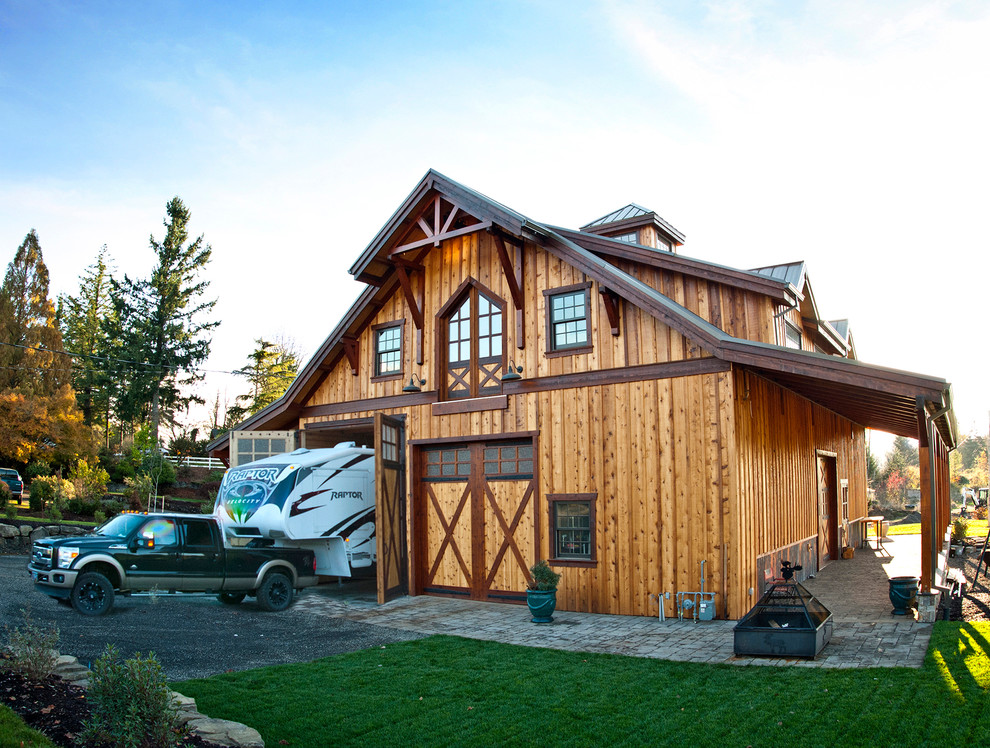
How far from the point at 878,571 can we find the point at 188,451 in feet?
118

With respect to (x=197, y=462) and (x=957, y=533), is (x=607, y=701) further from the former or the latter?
(x=197, y=462)

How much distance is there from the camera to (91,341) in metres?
48.8

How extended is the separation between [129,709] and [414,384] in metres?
10.6

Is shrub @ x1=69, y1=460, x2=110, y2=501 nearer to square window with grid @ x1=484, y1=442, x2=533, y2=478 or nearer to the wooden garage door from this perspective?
the wooden garage door

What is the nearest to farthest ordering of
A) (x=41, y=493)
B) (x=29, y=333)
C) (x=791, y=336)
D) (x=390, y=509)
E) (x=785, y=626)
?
(x=785, y=626) → (x=390, y=509) → (x=791, y=336) → (x=41, y=493) → (x=29, y=333)

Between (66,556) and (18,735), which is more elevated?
(66,556)

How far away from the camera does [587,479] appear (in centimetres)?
1312

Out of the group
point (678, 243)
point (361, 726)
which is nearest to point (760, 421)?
point (678, 243)

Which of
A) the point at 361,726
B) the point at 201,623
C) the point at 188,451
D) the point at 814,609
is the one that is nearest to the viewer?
the point at 361,726

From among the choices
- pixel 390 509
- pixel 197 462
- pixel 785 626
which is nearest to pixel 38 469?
pixel 197 462

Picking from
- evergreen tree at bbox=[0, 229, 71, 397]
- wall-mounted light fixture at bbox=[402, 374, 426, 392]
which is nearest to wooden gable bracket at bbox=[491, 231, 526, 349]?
wall-mounted light fixture at bbox=[402, 374, 426, 392]

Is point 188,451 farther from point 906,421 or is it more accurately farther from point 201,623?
point 906,421

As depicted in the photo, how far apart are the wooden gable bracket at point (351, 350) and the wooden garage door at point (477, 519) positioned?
2797 mm

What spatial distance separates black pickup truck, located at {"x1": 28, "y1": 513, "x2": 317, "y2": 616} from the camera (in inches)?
451
